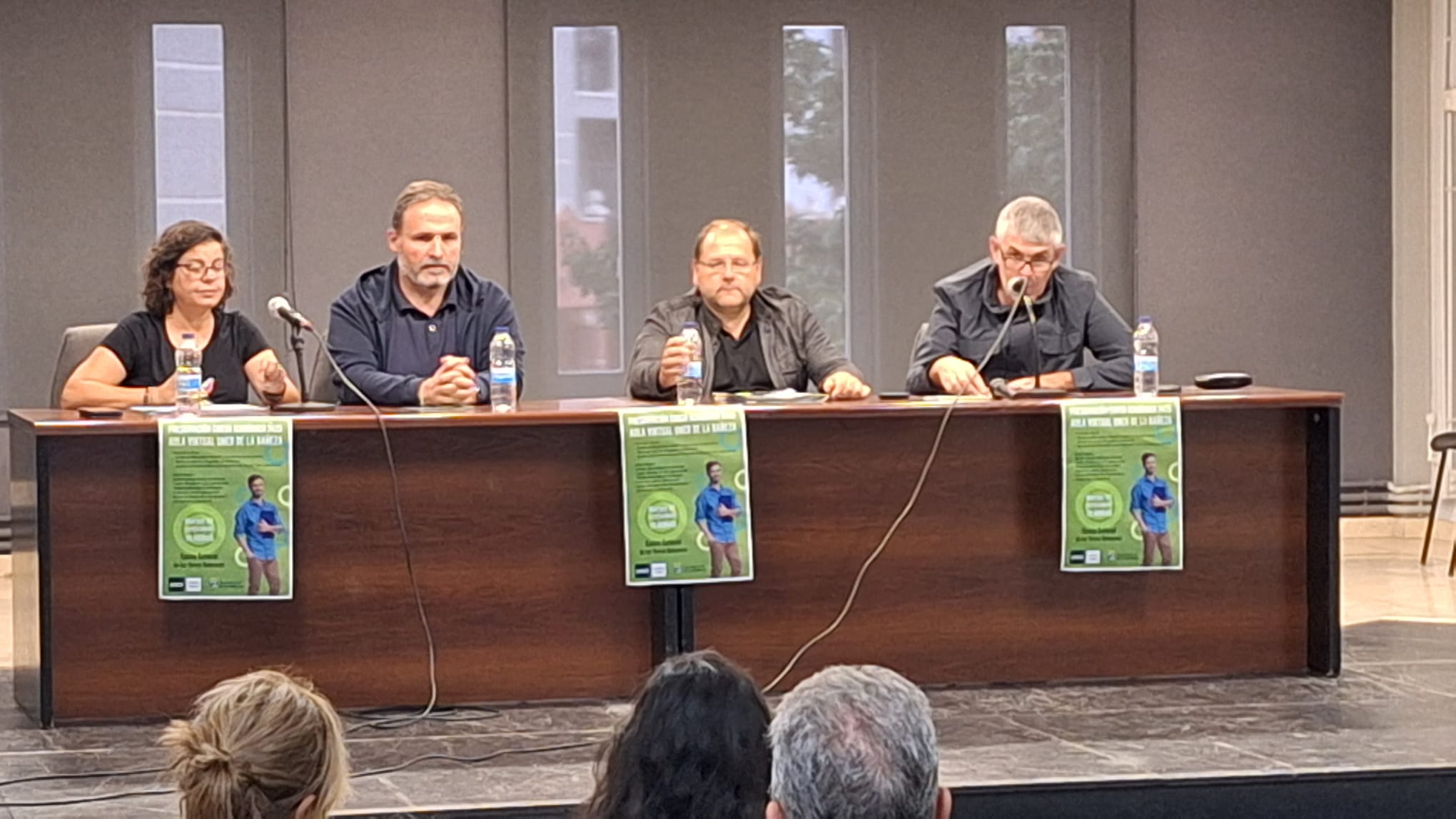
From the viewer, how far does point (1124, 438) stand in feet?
15.1

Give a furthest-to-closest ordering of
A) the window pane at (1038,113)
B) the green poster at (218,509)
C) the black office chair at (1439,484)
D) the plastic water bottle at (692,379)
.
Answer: the window pane at (1038,113) → the black office chair at (1439,484) → the plastic water bottle at (692,379) → the green poster at (218,509)

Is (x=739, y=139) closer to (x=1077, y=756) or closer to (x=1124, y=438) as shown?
(x=1124, y=438)

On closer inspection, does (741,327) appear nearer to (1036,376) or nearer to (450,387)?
(1036,376)

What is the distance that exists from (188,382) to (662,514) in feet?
3.42

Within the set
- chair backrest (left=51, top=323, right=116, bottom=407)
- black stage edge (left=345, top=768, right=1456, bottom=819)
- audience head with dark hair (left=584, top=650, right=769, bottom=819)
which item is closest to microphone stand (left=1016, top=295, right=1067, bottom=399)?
black stage edge (left=345, top=768, right=1456, bottom=819)

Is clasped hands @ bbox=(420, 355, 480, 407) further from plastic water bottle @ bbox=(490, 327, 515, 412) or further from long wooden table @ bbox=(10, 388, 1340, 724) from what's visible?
long wooden table @ bbox=(10, 388, 1340, 724)

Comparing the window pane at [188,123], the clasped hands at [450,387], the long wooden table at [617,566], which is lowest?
the long wooden table at [617,566]

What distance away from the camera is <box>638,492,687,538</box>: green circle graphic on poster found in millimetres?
4453

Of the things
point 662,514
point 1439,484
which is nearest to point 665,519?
point 662,514

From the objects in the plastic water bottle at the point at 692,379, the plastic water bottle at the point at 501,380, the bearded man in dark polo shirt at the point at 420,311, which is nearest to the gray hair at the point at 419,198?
the bearded man in dark polo shirt at the point at 420,311

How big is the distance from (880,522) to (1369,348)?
3792 mm

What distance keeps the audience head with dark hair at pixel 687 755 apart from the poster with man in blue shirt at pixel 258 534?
233cm

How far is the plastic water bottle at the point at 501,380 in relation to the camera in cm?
458

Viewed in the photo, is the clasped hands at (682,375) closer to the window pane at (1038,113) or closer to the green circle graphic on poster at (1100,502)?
the green circle graphic on poster at (1100,502)
